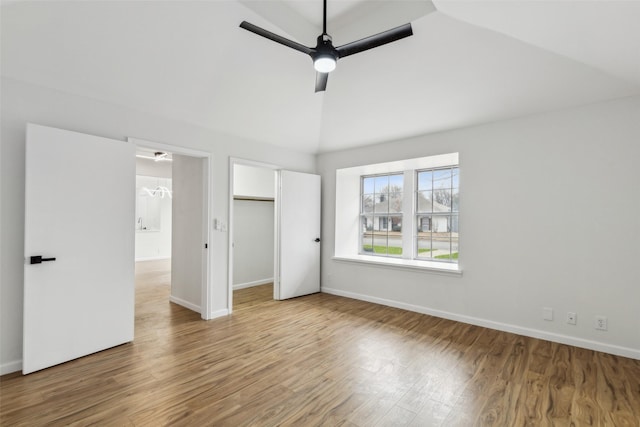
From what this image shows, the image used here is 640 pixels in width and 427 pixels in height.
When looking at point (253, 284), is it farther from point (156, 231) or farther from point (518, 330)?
point (156, 231)

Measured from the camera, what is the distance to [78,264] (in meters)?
2.75

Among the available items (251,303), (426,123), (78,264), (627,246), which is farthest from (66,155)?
(627,246)

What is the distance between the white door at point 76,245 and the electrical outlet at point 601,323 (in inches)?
191

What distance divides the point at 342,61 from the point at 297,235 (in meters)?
2.72

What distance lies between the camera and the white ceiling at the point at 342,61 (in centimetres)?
229

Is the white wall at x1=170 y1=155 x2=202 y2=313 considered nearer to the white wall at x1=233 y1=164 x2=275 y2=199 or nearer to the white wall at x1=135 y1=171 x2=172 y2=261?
the white wall at x1=233 y1=164 x2=275 y2=199

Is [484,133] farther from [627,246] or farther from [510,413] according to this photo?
[510,413]

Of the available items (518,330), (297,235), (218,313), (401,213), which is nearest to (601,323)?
(518,330)

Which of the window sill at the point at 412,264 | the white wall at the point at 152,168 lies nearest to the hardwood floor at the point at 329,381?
the window sill at the point at 412,264

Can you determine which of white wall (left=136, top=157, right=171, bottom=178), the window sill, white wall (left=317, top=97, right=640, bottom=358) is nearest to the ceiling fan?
white wall (left=317, top=97, right=640, bottom=358)

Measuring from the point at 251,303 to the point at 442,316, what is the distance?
9.16 feet

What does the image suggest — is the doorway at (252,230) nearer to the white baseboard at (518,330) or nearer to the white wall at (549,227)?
the white baseboard at (518,330)

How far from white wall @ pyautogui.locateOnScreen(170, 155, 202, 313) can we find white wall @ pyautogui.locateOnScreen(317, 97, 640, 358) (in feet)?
10.2

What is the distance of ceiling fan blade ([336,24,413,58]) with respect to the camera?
86.4 inches
